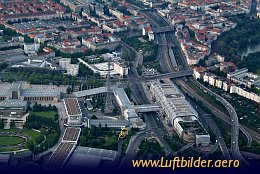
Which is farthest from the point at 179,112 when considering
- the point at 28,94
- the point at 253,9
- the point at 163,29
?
the point at 253,9

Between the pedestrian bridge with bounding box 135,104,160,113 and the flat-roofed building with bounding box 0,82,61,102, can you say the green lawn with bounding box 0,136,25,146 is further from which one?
the pedestrian bridge with bounding box 135,104,160,113

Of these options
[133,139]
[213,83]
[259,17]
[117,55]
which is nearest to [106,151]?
[133,139]

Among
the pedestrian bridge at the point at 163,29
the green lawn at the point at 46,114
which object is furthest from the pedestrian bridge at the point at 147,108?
the pedestrian bridge at the point at 163,29

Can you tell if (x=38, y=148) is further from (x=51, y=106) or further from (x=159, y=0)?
(x=159, y=0)

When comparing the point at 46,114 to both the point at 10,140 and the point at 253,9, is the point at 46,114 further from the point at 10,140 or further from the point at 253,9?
the point at 253,9

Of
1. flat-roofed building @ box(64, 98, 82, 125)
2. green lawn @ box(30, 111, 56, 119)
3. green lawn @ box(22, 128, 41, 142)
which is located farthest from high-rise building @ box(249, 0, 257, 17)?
green lawn @ box(22, 128, 41, 142)

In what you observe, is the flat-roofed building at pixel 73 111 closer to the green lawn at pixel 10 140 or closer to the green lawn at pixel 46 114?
the green lawn at pixel 46 114
